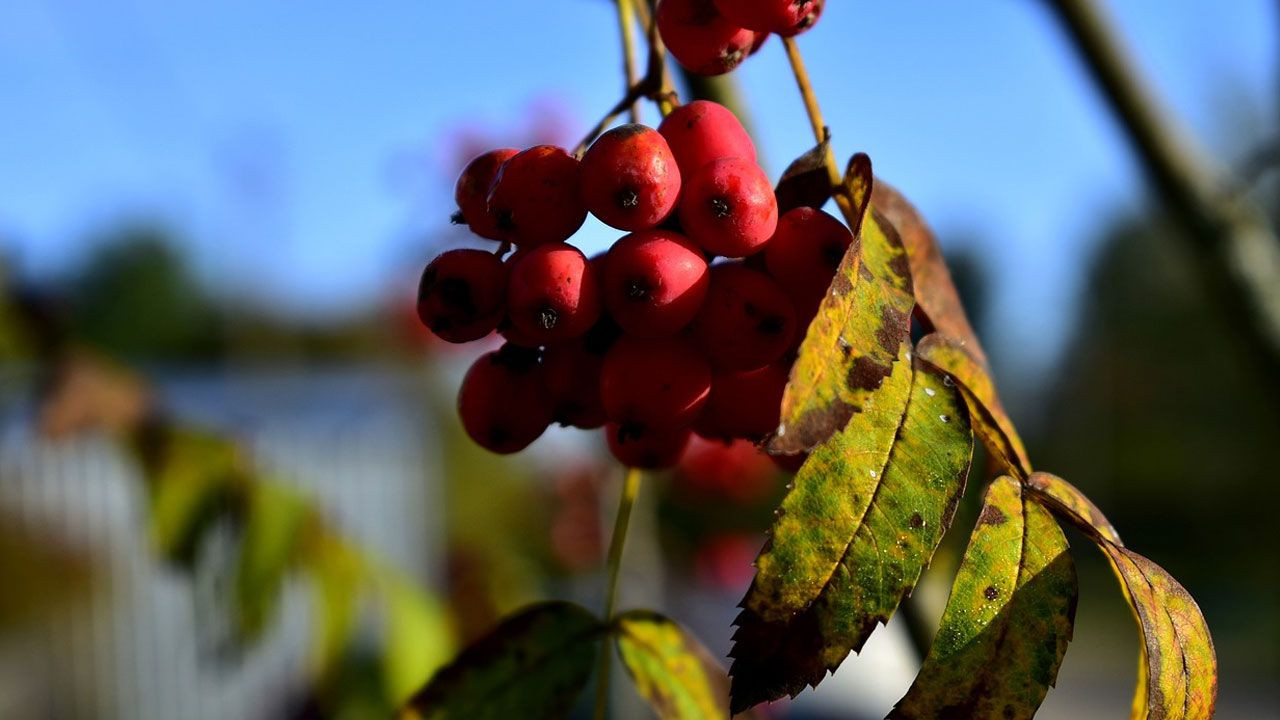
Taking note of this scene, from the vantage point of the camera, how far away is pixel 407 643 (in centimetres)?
162

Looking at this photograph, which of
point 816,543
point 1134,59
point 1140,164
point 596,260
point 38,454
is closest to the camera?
point 816,543

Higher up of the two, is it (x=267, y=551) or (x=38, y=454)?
(x=38, y=454)

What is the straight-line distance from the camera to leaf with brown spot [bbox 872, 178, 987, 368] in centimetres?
67

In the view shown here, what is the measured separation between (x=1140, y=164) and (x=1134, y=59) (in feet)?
0.62

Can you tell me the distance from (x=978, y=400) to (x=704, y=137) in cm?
24

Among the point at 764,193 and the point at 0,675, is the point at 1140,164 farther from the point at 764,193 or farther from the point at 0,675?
the point at 0,675

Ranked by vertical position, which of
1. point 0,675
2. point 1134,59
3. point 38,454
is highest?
point 38,454

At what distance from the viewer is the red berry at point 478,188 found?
69 centimetres

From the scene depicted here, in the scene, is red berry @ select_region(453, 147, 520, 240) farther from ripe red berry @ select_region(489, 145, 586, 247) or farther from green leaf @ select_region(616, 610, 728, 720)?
green leaf @ select_region(616, 610, 728, 720)

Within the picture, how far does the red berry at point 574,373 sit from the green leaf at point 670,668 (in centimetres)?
26

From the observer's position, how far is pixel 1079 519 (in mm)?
574

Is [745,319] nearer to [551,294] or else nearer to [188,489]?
[551,294]

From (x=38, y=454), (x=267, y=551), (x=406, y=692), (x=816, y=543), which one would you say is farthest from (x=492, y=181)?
(x=38, y=454)

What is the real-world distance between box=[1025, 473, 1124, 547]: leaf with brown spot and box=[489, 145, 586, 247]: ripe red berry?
32cm
